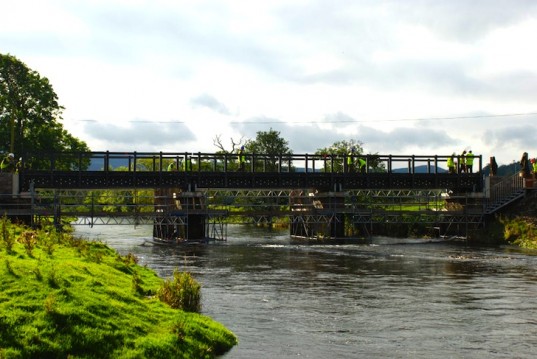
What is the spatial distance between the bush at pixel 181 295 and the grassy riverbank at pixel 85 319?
1.29 feet

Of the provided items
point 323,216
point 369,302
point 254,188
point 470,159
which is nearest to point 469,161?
point 470,159

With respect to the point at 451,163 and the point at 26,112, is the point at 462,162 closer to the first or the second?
the point at 451,163

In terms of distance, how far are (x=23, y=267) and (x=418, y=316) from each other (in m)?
12.2

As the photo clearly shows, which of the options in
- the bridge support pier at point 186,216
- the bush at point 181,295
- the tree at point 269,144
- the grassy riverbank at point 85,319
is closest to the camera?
the grassy riverbank at point 85,319

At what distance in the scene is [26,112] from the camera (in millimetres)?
72375

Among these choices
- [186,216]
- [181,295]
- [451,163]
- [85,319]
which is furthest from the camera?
[451,163]

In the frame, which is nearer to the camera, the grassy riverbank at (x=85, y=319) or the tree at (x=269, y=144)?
the grassy riverbank at (x=85, y=319)

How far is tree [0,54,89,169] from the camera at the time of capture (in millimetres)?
70125

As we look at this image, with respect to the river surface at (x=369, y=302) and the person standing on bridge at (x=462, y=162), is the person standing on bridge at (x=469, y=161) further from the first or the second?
the river surface at (x=369, y=302)

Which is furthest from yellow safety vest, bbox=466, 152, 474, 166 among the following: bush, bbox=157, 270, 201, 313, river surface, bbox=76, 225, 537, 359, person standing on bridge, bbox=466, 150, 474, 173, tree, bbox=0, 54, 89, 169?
bush, bbox=157, 270, 201, 313

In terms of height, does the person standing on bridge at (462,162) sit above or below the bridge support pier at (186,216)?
above

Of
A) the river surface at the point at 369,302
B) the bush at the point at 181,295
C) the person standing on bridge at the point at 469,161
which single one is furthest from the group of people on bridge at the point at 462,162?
the bush at the point at 181,295

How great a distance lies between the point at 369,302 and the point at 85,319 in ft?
40.6

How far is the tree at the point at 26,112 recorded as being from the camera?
7012 centimetres
